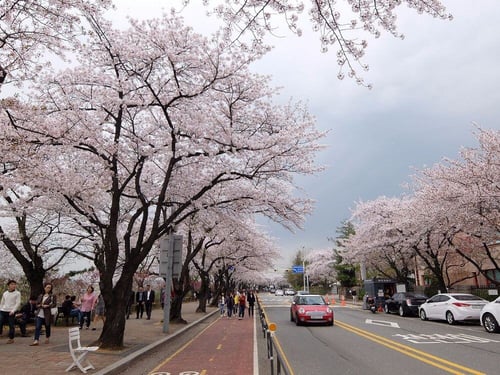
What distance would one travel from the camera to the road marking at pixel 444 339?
12.2 metres

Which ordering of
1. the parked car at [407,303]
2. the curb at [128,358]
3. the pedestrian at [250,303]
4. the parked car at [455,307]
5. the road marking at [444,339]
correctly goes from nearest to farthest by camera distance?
the curb at [128,358] → the road marking at [444,339] → the parked car at [455,307] → the parked car at [407,303] → the pedestrian at [250,303]

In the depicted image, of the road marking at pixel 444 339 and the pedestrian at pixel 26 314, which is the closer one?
the road marking at pixel 444 339

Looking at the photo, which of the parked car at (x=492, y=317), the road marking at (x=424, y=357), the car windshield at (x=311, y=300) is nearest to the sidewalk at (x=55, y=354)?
the road marking at (x=424, y=357)

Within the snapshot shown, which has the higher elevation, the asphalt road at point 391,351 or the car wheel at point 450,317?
the car wheel at point 450,317

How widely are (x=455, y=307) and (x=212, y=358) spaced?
1260 cm

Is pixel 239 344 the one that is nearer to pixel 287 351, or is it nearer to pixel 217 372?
pixel 287 351

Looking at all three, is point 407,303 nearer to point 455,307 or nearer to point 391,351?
point 455,307

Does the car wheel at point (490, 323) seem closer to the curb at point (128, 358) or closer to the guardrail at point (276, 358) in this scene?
the guardrail at point (276, 358)

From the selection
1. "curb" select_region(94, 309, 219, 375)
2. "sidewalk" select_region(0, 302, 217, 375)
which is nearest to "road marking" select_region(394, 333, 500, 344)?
"curb" select_region(94, 309, 219, 375)

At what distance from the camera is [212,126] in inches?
494

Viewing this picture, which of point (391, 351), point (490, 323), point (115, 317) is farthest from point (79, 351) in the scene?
point (490, 323)

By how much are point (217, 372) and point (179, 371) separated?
0.92 meters

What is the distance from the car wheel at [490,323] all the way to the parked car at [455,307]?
3064 mm

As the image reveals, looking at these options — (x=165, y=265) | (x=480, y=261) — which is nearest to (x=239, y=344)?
(x=165, y=265)
